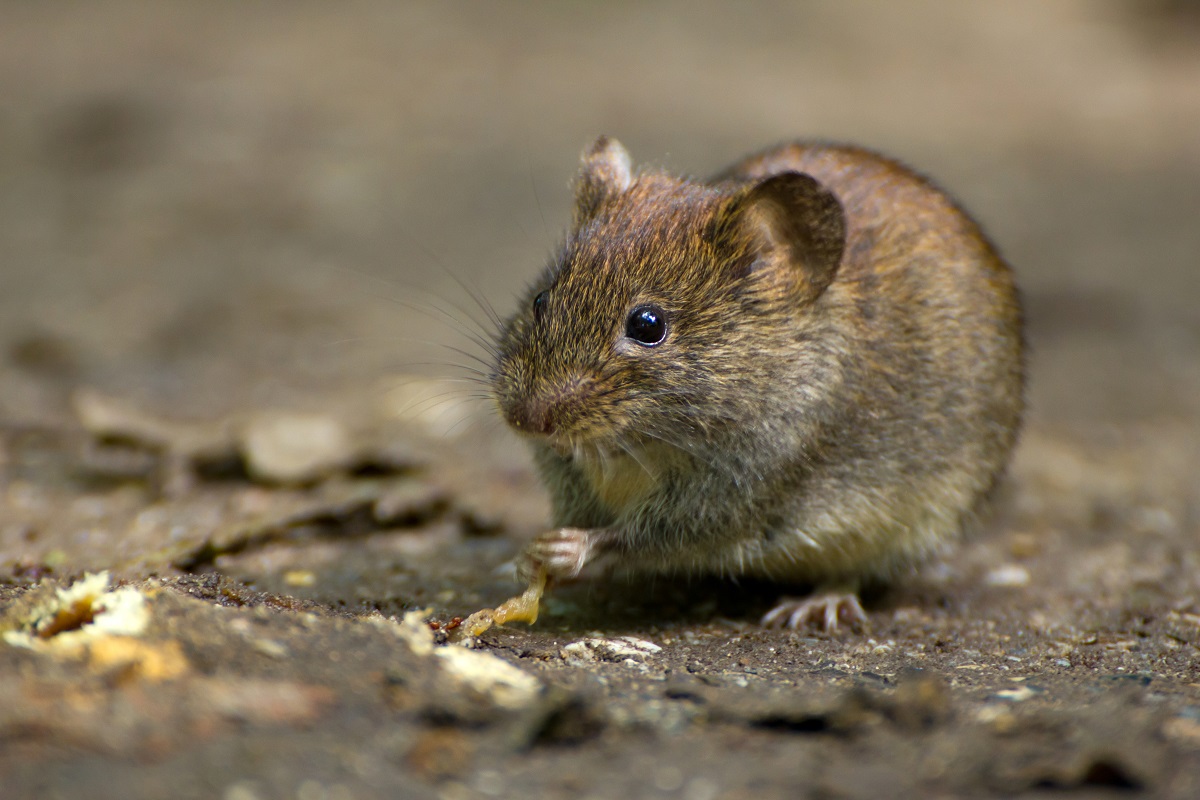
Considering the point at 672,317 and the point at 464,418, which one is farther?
the point at 464,418

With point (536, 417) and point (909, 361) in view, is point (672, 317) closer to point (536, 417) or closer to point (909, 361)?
point (536, 417)

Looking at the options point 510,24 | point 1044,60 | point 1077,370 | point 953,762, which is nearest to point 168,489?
point 953,762

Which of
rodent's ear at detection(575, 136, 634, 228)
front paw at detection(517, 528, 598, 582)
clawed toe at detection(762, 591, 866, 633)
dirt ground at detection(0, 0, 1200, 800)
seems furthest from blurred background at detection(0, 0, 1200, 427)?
clawed toe at detection(762, 591, 866, 633)

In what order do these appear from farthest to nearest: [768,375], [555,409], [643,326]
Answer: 1. [768,375]
2. [643,326]
3. [555,409]

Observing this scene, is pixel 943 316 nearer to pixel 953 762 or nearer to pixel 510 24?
pixel 953 762

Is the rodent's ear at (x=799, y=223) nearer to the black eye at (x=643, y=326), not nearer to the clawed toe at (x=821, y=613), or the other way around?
the black eye at (x=643, y=326)

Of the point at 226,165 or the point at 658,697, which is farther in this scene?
the point at 226,165

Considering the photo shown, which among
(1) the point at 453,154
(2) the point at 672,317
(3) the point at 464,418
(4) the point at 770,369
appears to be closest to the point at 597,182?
(2) the point at 672,317
